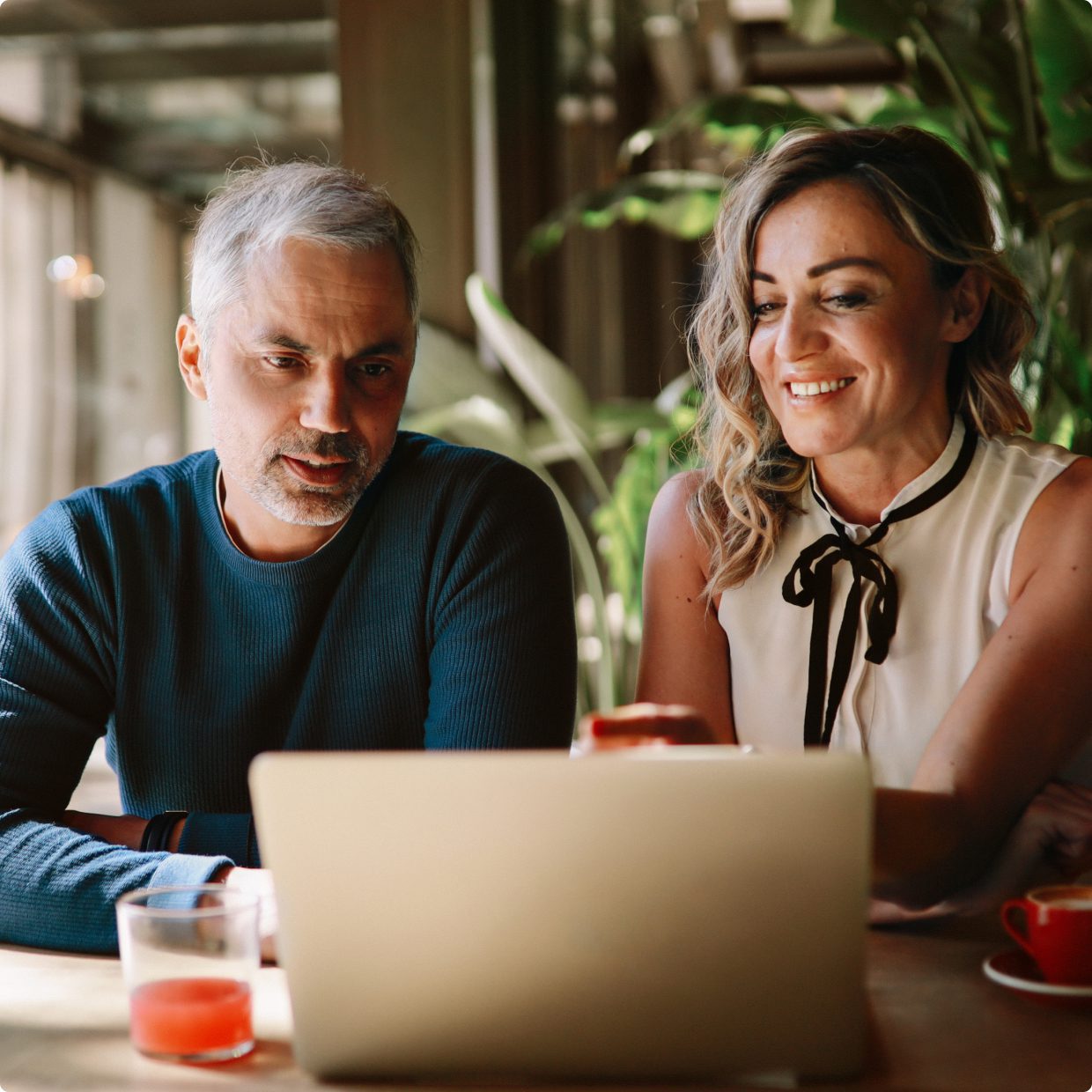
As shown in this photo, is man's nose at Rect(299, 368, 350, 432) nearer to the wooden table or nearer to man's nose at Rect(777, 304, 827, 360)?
man's nose at Rect(777, 304, 827, 360)

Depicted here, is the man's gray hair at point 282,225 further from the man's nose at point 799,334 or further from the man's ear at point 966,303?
the man's ear at point 966,303

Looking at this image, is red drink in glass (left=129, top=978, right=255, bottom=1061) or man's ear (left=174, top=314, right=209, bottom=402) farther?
man's ear (left=174, top=314, right=209, bottom=402)

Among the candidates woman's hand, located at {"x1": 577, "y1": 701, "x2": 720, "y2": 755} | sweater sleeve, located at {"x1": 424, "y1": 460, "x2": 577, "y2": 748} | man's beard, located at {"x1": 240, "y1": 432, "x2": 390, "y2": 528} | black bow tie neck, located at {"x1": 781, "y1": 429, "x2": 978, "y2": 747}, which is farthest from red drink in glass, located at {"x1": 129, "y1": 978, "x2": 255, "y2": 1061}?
black bow tie neck, located at {"x1": 781, "y1": 429, "x2": 978, "y2": 747}

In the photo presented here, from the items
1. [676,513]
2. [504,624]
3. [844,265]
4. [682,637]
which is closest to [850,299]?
[844,265]

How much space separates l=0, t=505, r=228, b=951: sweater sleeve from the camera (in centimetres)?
102

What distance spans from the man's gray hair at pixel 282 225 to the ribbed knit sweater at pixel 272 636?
244 mm

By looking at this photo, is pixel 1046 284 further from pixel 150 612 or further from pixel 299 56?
pixel 299 56

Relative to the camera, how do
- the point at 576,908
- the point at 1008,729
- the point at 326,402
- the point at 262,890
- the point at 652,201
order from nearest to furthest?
the point at 576,908, the point at 262,890, the point at 1008,729, the point at 326,402, the point at 652,201

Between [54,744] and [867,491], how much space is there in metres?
0.92

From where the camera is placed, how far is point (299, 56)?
12.6ft

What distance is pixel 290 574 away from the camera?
55.0 inches

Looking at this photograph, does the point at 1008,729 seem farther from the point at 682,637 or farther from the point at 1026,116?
the point at 1026,116

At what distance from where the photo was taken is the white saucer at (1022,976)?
0.81 m

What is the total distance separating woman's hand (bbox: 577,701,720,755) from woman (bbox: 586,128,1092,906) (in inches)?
20.6
